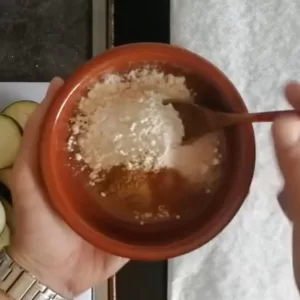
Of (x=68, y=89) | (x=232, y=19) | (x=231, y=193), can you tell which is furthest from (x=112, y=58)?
(x=232, y=19)

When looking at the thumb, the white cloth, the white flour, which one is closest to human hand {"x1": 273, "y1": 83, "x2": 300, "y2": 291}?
the thumb

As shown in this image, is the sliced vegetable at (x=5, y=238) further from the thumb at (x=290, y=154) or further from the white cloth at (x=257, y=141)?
the thumb at (x=290, y=154)

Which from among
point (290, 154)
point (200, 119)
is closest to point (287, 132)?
point (290, 154)

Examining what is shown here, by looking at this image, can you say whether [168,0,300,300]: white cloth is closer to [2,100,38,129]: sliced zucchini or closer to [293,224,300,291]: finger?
[2,100,38,129]: sliced zucchini

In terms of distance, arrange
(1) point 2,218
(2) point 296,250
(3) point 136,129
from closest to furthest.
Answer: (2) point 296,250 → (3) point 136,129 → (1) point 2,218

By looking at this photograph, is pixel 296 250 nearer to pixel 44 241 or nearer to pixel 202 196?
pixel 202 196

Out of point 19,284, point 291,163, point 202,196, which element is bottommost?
point 19,284

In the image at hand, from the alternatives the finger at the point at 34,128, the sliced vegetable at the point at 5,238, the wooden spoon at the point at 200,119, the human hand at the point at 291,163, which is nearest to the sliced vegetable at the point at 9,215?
the sliced vegetable at the point at 5,238
